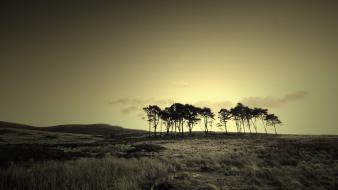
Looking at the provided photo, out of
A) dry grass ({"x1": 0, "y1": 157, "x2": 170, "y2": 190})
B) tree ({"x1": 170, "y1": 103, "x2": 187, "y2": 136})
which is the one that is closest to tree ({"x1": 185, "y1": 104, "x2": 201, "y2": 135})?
tree ({"x1": 170, "y1": 103, "x2": 187, "y2": 136})

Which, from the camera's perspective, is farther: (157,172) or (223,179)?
(157,172)

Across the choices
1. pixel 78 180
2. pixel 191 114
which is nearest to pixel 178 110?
pixel 191 114

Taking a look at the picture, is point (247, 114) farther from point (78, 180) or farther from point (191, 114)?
point (78, 180)

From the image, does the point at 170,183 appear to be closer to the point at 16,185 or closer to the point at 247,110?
the point at 16,185

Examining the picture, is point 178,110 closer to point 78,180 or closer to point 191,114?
point 191,114

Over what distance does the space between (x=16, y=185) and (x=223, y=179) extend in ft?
31.7

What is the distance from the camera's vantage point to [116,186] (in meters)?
7.91

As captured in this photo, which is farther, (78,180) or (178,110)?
(178,110)

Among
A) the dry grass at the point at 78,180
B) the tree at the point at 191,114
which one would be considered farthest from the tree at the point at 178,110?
the dry grass at the point at 78,180

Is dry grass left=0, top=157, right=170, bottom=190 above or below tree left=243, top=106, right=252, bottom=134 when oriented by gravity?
below

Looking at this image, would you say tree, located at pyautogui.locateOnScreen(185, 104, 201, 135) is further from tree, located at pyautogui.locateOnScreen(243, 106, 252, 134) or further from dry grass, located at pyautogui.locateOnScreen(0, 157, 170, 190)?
dry grass, located at pyautogui.locateOnScreen(0, 157, 170, 190)

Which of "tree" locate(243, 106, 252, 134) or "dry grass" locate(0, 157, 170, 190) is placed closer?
"dry grass" locate(0, 157, 170, 190)

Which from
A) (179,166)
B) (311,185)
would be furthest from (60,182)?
(311,185)

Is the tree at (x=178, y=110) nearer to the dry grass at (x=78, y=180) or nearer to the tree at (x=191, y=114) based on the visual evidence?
the tree at (x=191, y=114)
